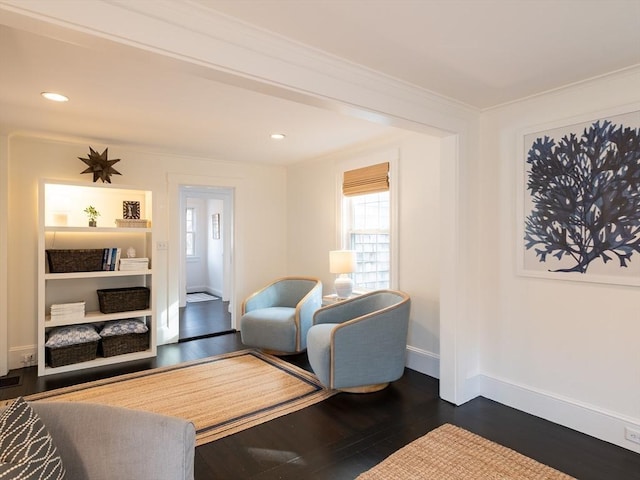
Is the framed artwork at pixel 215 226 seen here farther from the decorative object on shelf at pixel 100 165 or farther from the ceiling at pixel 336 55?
the ceiling at pixel 336 55

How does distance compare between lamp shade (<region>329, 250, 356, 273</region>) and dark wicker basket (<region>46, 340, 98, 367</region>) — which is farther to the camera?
lamp shade (<region>329, 250, 356, 273</region>)

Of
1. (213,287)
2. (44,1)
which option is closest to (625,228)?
(44,1)

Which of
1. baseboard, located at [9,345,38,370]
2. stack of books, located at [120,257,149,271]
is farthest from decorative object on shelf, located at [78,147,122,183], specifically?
baseboard, located at [9,345,38,370]

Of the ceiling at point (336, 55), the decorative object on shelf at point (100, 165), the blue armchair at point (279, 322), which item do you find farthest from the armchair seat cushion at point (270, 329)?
the decorative object on shelf at point (100, 165)

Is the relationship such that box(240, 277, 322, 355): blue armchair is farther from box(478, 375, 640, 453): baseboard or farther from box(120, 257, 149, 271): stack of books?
box(478, 375, 640, 453): baseboard

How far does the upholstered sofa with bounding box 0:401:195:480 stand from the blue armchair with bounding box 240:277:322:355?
269 centimetres

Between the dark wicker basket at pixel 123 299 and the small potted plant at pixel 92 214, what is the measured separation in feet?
2.40

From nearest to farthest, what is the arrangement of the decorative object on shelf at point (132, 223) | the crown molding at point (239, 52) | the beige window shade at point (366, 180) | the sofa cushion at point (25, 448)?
the sofa cushion at point (25, 448)
the crown molding at point (239, 52)
the beige window shade at point (366, 180)
the decorative object on shelf at point (132, 223)

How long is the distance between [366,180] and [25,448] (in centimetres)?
353

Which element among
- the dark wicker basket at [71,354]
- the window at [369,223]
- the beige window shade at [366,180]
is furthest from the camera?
the window at [369,223]

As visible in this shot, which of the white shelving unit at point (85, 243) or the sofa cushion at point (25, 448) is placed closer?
the sofa cushion at point (25, 448)

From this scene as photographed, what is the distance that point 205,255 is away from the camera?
844 cm

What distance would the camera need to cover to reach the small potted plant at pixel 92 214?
3.98 m

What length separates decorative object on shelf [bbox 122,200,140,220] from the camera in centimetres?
428
